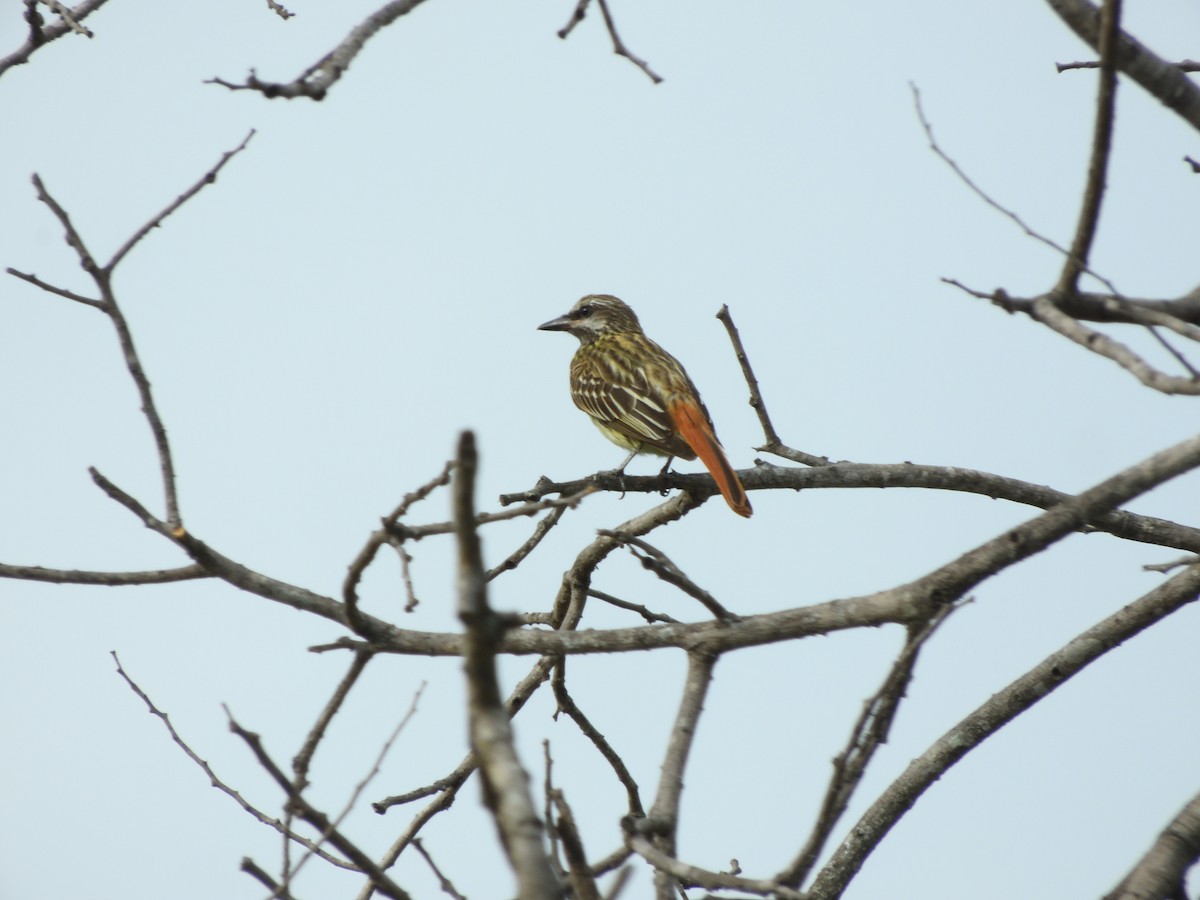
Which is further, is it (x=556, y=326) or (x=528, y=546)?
(x=556, y=326)

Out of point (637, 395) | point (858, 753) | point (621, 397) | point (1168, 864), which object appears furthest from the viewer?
point (621, 397)

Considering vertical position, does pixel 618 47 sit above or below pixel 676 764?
above

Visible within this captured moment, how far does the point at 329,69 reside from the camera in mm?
3061

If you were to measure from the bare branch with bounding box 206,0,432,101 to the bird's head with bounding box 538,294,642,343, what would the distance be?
242 inches

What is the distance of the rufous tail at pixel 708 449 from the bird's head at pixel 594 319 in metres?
2.46

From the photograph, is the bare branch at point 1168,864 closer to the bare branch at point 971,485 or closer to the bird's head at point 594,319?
the bare branch at point 971,485

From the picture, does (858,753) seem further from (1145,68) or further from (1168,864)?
(1145,68)

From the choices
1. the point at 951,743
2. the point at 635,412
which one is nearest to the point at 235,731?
the point at 951,743

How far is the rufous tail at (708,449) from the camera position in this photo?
5758mm

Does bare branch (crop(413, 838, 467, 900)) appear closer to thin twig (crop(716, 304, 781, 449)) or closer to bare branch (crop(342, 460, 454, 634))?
bare branch (crop(342, 460, 454, 634))

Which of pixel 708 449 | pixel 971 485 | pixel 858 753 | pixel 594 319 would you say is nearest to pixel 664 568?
pixel 858 753

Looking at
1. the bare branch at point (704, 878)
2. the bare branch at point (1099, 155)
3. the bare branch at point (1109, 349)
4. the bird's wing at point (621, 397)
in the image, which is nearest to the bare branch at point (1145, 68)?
the bare branch at point (1099, 155)

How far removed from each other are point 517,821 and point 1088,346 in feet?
5.54

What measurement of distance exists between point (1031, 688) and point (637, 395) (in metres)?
3.52
